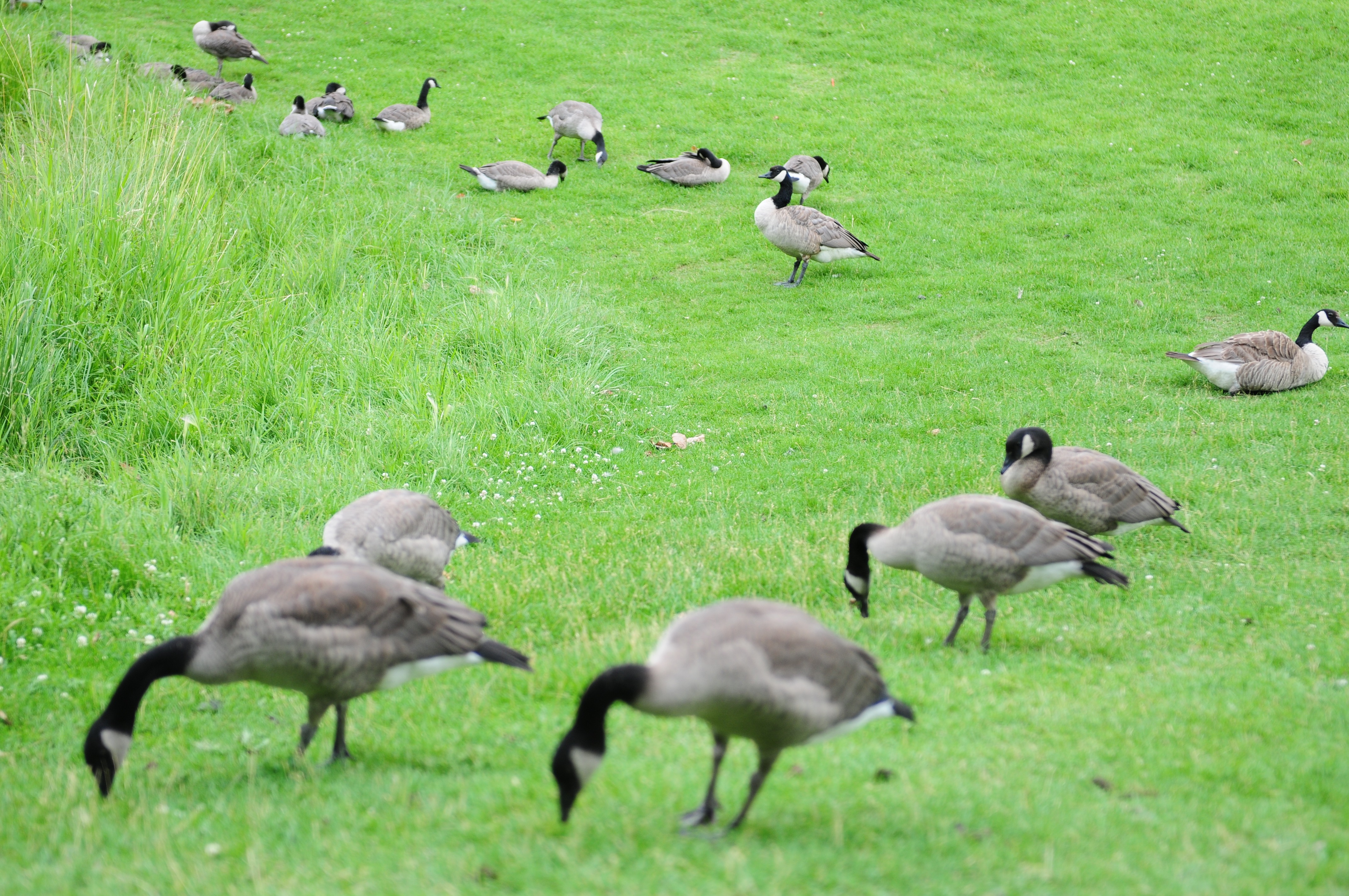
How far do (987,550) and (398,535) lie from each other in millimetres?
4527

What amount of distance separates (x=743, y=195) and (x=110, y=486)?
15057 millimetres

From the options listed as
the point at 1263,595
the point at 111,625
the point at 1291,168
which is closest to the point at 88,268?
the point at 111,625

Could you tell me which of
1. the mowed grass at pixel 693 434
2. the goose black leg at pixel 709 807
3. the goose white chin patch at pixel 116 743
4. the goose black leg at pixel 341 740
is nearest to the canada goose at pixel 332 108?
the mowed grass at pixel 693 434

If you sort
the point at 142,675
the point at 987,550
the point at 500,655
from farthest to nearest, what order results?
the point at 987,550, the point at 500,655, the point at 142,675

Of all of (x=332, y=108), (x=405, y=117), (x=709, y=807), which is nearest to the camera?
(x=709, y=807)

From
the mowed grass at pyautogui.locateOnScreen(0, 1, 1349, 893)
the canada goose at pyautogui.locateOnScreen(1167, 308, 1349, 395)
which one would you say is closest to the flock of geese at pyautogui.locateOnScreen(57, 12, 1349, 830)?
the mowed grass at pyautogui.locateOnScreen(0, 1, 1349, 893)

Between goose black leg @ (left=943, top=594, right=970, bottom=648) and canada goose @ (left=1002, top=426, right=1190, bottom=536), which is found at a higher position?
canada goose @ (left=1002, top=426, right=1190, bottom=536)

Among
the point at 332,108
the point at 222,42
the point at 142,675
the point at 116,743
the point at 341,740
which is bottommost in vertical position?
the point at 341,740

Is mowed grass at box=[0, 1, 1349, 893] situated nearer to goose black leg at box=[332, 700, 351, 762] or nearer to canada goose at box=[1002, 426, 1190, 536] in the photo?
goose black leg at box=[332, 700, 351, 762]

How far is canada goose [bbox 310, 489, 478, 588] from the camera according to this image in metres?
8.42

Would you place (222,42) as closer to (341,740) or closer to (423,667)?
(341,740)

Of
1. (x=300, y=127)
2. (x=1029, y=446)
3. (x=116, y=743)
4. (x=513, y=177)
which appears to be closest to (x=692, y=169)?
(x=513, y=177)

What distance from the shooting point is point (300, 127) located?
2275 centimetres

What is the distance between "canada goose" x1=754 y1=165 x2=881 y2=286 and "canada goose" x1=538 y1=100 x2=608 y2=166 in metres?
6.50
